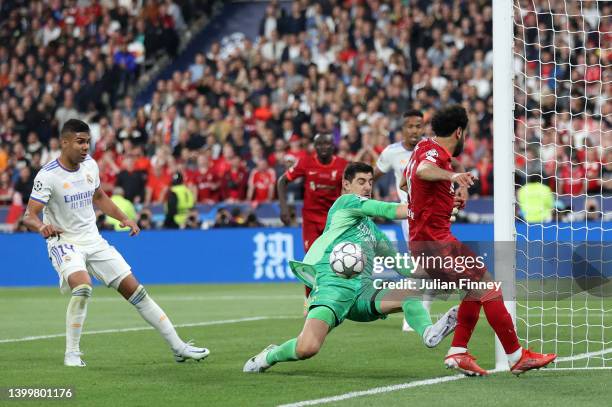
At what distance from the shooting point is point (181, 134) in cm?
2575

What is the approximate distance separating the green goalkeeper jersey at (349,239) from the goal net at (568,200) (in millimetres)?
2377

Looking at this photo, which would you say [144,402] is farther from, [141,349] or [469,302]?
[141,349]

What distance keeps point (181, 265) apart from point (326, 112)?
208 inches

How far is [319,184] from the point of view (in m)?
14.5

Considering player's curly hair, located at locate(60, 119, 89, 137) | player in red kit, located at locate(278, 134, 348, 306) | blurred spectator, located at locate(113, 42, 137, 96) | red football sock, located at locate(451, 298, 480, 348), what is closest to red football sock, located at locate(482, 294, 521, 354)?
red football sock, located at locate(451, 298, 480, 348)

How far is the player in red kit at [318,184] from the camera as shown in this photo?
14.4 meters

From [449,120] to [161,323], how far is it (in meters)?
3.01

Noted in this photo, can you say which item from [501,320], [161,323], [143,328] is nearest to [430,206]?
[501,320]

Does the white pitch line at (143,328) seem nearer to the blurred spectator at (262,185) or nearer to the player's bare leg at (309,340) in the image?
the player's bare leg at (309,340)

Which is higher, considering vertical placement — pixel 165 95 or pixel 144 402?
pixel 165 95

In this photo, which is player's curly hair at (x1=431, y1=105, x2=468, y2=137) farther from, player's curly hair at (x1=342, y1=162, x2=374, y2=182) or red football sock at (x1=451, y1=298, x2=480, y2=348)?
red football sock at (x1=451, y1=298, x2=480, y2=348)

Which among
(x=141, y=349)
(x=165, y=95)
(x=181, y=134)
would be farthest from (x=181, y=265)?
(x=141, y=349)

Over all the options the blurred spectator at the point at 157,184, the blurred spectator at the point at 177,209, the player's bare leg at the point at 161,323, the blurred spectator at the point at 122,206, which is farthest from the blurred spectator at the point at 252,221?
the player's bare leg at the point at 161,323

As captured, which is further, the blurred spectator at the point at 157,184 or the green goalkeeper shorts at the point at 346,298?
the blurred spectator at the point at 157,184
